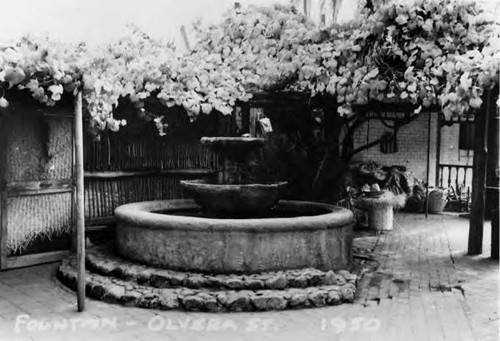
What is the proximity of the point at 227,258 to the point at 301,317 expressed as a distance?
1.32 metres

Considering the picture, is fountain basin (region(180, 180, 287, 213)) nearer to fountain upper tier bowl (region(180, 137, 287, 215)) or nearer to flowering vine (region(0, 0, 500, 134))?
fountain upper tier bowl (region(180, 137, 287, 215))

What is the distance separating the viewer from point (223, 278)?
6.71m

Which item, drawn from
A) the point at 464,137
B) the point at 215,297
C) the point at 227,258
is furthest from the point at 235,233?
the point at 464,137

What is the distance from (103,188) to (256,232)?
12.6ft

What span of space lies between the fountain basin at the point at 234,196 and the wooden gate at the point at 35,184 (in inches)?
78.5

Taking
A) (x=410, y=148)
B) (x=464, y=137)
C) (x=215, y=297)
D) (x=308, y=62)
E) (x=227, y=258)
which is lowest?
(x=215, y=297)

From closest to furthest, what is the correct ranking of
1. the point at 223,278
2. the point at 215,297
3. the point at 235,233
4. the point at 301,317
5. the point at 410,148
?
the point at 301,317
the point at 215,297
the point at 223,278
the point at 235,233
the point at 410,148

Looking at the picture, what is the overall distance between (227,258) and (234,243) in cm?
21

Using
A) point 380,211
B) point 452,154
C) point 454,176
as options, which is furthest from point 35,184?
point 454,176

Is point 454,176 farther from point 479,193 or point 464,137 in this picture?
point 479,193

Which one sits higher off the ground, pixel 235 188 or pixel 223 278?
pixel 235 188

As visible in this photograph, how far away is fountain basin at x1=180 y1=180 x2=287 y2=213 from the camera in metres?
7.71

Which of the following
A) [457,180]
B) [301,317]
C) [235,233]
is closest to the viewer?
[301,317]

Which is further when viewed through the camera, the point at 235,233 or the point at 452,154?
the point at 452,154
